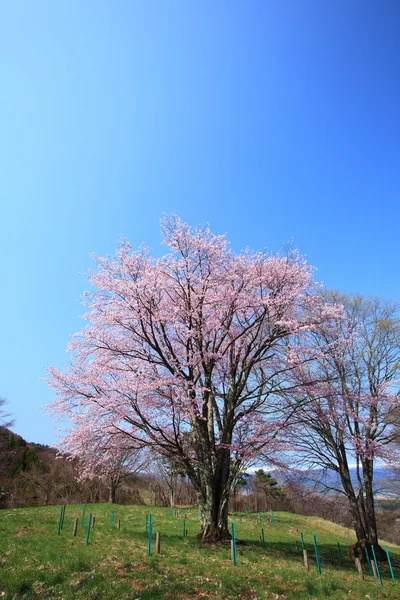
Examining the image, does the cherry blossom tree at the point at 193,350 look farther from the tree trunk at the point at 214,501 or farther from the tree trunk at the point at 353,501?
the tree trunk at the point at 353,501

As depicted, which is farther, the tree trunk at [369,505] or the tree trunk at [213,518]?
the tree trunk at [369,505]

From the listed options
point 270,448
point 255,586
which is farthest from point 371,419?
point 255,586

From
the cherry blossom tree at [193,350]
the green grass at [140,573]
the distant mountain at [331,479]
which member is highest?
the cherry blossom tree at [193,350]

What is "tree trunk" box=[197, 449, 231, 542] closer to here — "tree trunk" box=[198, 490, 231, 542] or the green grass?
"tree trunk" box=[198, 490, 231, 542]

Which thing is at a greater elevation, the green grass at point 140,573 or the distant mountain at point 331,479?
the distant mountain at point 331,479

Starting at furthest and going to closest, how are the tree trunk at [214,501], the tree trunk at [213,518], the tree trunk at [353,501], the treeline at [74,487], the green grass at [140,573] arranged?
1. the treeline at [74,487]
2. the tree trunk at [353,501]
3. the tree trunk at [214,501]
4. the tree trunk at [213,518]
5. the green grass at [140,573]

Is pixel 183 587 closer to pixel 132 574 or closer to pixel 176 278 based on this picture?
pixel 132 574

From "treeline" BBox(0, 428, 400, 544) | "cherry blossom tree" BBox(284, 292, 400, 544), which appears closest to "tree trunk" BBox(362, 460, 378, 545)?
"cherry blossom tree" BBox(284, 292, 400, 544)

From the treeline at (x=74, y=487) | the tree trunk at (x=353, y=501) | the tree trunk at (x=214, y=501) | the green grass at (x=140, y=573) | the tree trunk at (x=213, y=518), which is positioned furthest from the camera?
the treeline at (x=74, y=487)

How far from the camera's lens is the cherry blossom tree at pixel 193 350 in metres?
12.7

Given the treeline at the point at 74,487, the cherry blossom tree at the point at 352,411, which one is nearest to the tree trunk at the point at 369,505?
the cherry blossom tree at the point at 352,411

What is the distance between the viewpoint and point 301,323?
1381 cm

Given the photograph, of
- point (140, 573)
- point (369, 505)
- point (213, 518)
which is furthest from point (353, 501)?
point (140, 573)

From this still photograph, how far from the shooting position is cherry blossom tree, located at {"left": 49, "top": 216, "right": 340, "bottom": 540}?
12680 millimetres
